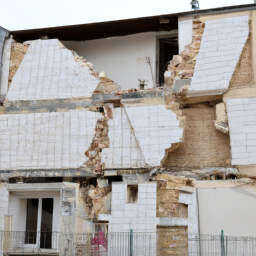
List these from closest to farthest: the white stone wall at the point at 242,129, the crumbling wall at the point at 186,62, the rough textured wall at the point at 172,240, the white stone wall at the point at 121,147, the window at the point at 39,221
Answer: the rough textured wall at the point at 172,240 < the white stone wall at the point at 242,129 < the white stone wall at the point at 121,147 < the crumbling wall at the point at 186,62 < the window at the point at 39,221

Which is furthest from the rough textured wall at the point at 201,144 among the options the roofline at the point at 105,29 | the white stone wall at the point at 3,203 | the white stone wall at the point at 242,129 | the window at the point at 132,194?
the white stone wall at the point at 3,203

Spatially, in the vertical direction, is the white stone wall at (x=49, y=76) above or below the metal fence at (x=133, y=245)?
above

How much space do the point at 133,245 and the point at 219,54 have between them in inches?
210

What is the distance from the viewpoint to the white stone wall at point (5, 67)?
1473cm

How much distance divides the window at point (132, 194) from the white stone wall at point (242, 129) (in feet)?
8.52

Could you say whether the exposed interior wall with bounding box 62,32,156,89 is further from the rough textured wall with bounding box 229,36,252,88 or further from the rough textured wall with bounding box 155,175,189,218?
the rough textured wall with bounding box 155,175,189,218

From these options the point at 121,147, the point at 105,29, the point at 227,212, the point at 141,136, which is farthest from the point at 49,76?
the point at 227,212

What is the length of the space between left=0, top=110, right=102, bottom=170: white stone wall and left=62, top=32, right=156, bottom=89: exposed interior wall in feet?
7.24

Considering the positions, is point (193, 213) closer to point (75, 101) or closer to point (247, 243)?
point (247, 243)

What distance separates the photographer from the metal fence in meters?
11.9

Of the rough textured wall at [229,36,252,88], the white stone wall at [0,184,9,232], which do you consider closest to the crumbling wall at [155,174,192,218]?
the rough textured wall at [229,36,252,88]

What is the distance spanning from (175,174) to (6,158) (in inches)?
182

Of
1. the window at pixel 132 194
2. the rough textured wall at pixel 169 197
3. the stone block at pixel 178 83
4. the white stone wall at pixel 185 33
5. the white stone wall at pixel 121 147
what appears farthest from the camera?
the white stone wall at pixel 185 33

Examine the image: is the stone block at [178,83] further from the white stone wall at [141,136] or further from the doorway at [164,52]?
the doorway at [164,52]
